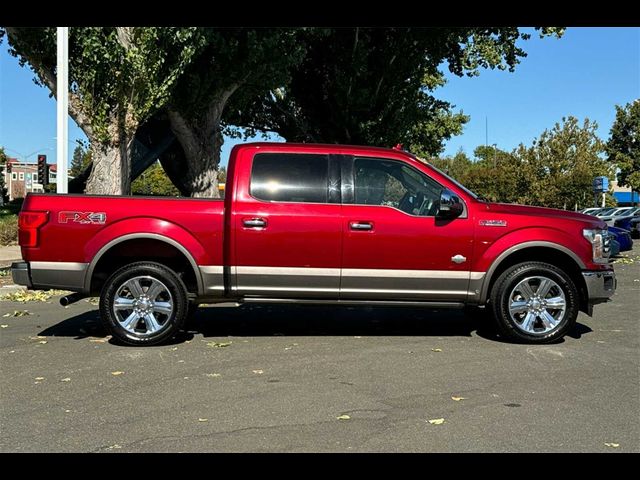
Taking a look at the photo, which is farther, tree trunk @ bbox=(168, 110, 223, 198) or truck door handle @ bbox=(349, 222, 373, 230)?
tree trunk @ bbox=(168, 110, 223, 198)

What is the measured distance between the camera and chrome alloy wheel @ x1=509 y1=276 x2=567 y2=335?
21.6 feet

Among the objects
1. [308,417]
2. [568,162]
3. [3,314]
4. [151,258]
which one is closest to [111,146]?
[3,314]

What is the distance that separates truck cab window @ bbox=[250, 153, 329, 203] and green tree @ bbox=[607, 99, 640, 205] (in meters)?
56.4

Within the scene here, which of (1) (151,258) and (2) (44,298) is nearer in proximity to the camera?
(1) (151,258)

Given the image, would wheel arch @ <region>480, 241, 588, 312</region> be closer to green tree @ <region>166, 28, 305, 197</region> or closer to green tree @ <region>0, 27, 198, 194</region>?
green tree @ <region>0, 27, 198, 194</region>

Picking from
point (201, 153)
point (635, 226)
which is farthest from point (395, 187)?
point (635, 226)

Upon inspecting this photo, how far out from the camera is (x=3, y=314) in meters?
8.51

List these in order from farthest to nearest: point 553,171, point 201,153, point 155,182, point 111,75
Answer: point 155,182
point 553,171
point 201,153
point 111,75

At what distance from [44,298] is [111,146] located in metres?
5.77

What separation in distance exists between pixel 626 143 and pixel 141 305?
2412 inches

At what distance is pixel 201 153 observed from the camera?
62.6ft

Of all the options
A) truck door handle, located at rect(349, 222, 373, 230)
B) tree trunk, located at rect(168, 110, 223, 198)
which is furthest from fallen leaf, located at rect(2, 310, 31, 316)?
tree trunk, located at rect(168, 110, 223, 198)

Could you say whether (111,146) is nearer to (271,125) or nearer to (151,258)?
(151,258)

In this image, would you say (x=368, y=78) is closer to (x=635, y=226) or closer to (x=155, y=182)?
(x=635, y=226)
